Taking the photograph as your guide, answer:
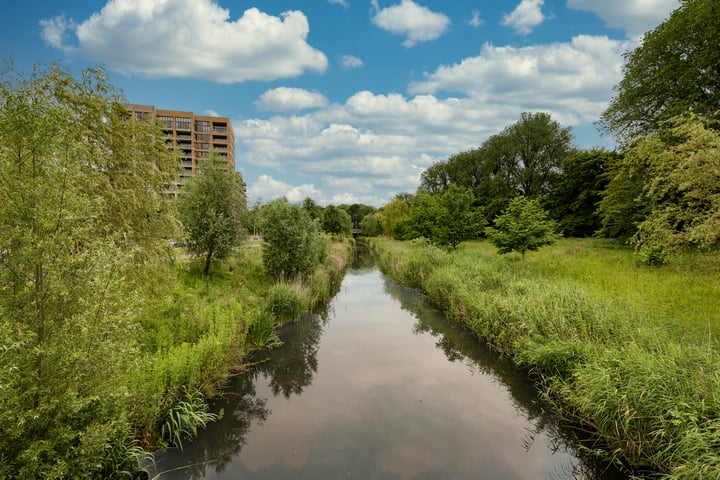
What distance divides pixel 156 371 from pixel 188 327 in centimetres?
325

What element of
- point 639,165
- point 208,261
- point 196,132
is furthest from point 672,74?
point 196,132

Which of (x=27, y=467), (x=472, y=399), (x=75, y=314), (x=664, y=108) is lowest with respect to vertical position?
(x=472, y=399)

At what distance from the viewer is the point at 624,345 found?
26.8 ft

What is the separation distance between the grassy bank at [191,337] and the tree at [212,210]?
1419 millimetres

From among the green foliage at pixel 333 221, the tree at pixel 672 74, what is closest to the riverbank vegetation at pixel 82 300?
the tree at pixel 672 74

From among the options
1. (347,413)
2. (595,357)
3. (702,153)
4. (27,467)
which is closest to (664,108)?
(702,153)

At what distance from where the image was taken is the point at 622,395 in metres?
6.38

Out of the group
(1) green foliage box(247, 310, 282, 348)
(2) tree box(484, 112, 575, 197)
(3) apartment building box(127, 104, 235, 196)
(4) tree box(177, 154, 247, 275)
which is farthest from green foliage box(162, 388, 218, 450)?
(3) apartment building box(127, 104, 235, 196)

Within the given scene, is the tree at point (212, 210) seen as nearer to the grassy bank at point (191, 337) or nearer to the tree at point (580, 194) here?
the grassy bank at point (191, 337)

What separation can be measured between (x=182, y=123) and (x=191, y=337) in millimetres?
88902

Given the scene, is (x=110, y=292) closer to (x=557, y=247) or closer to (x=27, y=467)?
(x=27, y=467)

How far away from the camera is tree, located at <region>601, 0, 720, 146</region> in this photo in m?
19.3

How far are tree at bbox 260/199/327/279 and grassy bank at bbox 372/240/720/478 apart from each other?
775 cm

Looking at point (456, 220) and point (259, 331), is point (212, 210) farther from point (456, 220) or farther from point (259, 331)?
point (456, 220)
